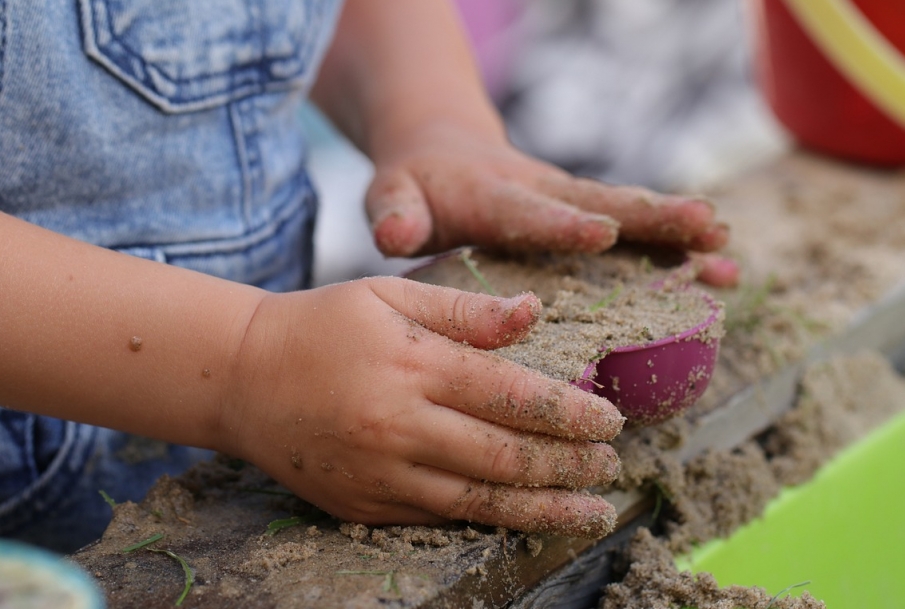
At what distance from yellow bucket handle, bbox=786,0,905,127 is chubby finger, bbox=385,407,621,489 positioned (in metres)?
1.30

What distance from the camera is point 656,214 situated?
1.10 meters

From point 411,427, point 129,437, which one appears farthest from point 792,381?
point 129,437

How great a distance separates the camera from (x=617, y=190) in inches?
44.8

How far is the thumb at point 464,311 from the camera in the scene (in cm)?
81

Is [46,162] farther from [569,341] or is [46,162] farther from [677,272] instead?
[677,272]

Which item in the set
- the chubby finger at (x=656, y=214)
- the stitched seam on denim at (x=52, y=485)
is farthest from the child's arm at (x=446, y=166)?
the stitched seam on denim at (x=52, y=485)

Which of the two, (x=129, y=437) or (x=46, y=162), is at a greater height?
(x=46, y=162)

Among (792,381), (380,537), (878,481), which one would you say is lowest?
(878,481)

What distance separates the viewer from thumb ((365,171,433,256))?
1.14m

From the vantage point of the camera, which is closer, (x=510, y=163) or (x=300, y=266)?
(x=510, y=163)

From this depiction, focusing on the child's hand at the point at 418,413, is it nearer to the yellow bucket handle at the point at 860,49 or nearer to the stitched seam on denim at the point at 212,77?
the stitched seam on denim at the point at 212,77

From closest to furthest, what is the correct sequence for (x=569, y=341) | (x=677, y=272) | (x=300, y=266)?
(x=569, y=341)
(x=677, y=272)
(x=300, y=266)

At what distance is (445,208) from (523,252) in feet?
0.43

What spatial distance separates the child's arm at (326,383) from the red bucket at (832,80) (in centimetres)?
131
